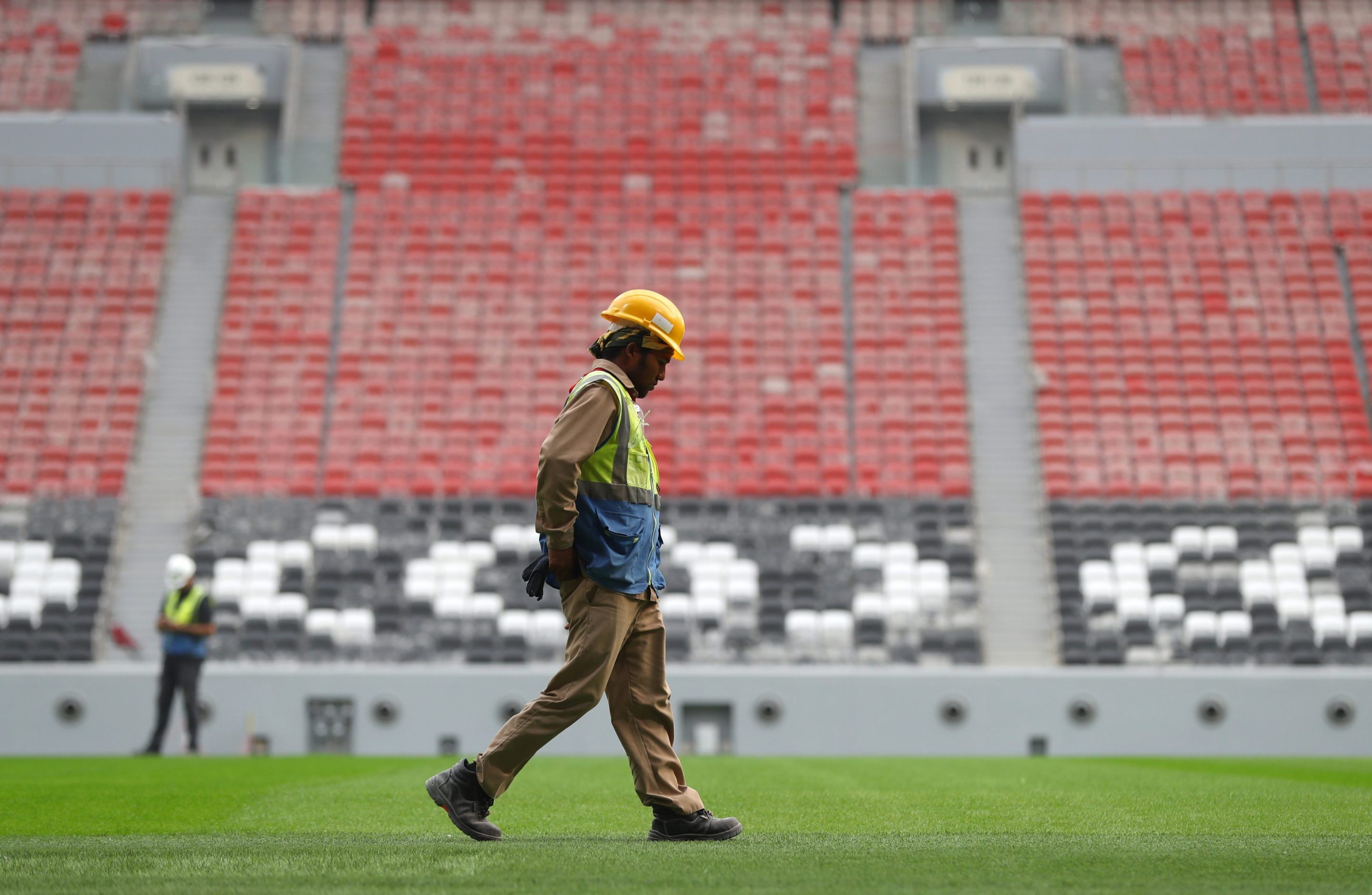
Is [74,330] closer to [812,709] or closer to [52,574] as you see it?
[52,574]

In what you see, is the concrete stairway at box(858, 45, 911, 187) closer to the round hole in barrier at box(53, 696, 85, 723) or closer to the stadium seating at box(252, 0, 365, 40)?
the stadium seating at box(252, 0, 365, 40)

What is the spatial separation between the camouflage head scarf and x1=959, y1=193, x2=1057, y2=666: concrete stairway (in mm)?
12018

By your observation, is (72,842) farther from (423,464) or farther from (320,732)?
(423,464)

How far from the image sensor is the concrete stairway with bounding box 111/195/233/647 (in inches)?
688

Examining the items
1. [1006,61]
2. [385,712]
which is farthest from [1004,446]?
[385,712]

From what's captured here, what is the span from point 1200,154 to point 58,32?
63.1 feet

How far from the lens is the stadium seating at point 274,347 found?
60.8 feet

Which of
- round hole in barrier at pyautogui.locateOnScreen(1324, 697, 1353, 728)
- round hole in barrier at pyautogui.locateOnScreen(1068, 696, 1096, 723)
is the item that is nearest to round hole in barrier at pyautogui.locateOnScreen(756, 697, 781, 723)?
round hole in barrier at pyautogui.locateOnScreen(1068, 696, 1096, 723)

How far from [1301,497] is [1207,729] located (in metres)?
4.50

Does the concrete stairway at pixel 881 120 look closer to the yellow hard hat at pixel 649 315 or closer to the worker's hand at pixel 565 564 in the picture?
the yellow hard hat at pixel 649 315

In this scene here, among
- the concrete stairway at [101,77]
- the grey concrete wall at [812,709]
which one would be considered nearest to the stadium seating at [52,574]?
the grey concrete wall at [812,709]

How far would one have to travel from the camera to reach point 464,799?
16.5 feet

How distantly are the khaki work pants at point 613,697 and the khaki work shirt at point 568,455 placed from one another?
0.23 meters

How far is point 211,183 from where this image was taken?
24547mm
